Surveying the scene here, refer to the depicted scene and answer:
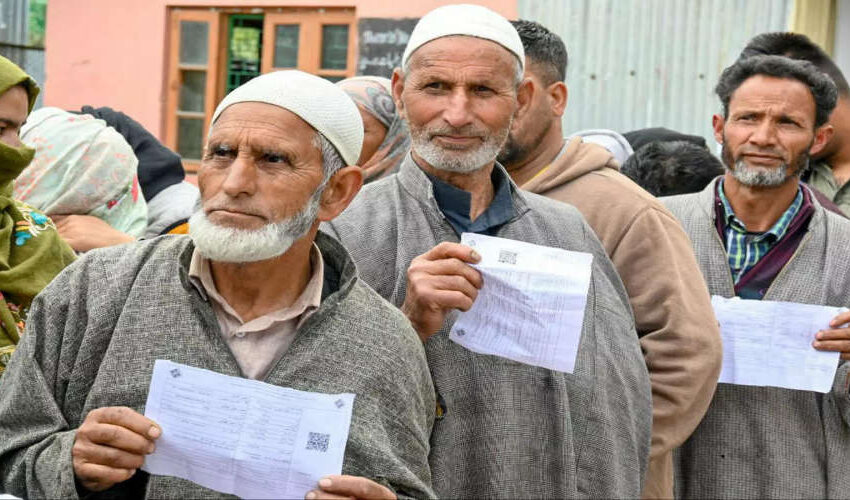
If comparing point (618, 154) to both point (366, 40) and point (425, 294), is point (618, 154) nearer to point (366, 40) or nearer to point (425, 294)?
point (425, 294)

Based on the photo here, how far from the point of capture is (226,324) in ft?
8.33

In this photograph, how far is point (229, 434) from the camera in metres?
2.29

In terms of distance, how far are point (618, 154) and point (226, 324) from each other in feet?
12.2

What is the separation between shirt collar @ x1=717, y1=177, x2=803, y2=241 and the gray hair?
189 cm

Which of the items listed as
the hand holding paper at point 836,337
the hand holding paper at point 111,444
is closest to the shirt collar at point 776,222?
the hand holding paper at point 836,337

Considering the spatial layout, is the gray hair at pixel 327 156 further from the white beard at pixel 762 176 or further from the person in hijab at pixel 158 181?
the person in hijab at pixel 158 181

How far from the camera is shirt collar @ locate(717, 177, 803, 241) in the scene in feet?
13.2

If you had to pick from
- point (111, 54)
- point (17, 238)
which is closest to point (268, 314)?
point (17, 238)

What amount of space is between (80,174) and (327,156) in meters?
1.90

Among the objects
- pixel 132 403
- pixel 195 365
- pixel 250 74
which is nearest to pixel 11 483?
pixel 132 403

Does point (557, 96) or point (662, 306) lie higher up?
point (557, 96)

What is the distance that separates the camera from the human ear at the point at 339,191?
2723 mm

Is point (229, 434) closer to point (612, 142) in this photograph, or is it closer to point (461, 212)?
point (461, 212)

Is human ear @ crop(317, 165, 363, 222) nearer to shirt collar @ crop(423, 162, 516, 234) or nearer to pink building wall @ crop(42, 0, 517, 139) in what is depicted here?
shirt collar @ crop(423, 162, 516, 234)
